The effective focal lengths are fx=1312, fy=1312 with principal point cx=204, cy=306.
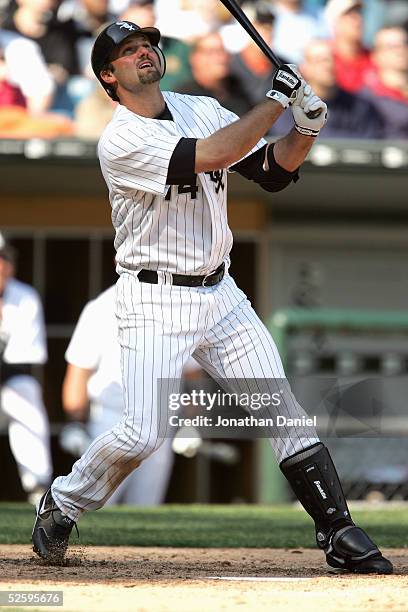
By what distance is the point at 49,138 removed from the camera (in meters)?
10.2

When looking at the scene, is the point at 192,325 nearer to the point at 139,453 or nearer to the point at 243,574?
the point at 139,453

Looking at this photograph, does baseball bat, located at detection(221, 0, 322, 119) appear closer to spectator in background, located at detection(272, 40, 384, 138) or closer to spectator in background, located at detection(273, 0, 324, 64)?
spectator in background, located at detection(272, 40, 384, 138)

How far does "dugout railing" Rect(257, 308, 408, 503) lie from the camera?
960 cm

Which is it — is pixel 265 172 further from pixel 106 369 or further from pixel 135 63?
pixel 106 369

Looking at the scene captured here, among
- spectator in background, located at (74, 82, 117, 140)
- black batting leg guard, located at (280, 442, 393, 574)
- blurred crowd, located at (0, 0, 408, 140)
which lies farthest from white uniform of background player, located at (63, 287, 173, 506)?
black batting leg guard, located at (280, 442, 393, 574)

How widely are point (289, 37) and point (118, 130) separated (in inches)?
248

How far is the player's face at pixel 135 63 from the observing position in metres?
4.62

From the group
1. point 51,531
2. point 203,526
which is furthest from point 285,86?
point 203,526

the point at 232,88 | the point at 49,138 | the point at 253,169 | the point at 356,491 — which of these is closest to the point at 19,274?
the point at 49,138

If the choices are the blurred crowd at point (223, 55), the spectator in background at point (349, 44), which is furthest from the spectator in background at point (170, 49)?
the spectator in background at point (349, 44)

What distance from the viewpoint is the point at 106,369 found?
8617 millimetres

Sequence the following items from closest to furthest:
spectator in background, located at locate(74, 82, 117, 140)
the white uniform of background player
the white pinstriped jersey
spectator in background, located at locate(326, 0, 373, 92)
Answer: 1. the white pinstriped jersey
2. the white uniform of background player
3. spectator in background, located at locate(74, 82, 117, 140)
4. spectator in background, located at locate(326, 0, 373, 92)

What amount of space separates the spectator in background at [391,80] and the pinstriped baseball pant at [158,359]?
240 inches

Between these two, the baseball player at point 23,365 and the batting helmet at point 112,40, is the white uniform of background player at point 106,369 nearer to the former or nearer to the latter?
the baseball player at point 23,365
